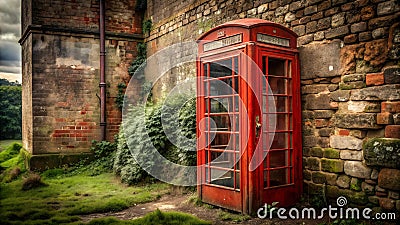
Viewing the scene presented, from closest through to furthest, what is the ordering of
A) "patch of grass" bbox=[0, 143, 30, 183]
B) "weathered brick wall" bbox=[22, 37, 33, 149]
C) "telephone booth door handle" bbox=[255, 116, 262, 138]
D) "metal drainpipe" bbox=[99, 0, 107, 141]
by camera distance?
"telephone booth door handle" bbox=[255, 116, 262, 138]
"patch of grass" bbox=[0, 143, 30, 183]
"weathered brick wall" bbox=[22, 37, 33, 149]
"metal drainpipe" bbox=[99, 0, 107, 141]

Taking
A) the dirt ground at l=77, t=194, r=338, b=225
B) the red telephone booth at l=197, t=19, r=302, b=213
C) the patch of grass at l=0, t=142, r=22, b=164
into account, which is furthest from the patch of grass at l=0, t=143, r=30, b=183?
the red telephone booth at l=197, t=19, r=302, b=213

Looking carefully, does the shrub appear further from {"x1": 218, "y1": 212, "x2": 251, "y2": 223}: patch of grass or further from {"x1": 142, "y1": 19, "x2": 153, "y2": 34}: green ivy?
{"x1": 142, "y1": 19, "x2": 153, "y2": 34}: green ivy

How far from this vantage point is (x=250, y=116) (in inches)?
199

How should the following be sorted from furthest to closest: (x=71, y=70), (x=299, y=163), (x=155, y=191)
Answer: (x=71, y=70) < (x=155, y=191) < (x=299, y=163)

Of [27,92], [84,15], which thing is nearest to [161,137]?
[84,15]

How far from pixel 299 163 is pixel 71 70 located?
25.5ft

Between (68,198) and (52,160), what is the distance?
3.59m

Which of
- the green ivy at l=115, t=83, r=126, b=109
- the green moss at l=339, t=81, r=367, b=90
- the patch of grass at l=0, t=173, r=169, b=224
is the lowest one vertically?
the patch of grass at l=0, t=173, r=169, b=224

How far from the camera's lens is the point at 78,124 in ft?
35.3

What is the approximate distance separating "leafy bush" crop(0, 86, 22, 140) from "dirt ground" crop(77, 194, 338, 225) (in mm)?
17151

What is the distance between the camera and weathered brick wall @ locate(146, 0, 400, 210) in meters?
4.54

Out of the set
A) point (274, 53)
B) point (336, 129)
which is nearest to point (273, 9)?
point (274, 53)

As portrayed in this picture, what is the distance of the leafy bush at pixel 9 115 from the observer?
20.5m

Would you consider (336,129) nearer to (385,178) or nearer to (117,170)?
(385,178)
